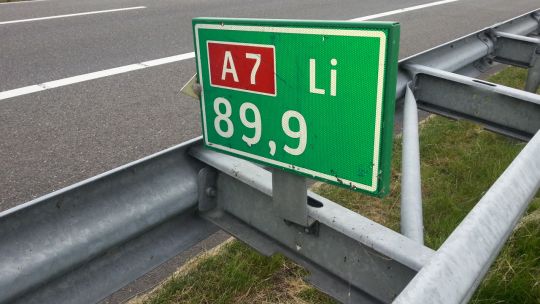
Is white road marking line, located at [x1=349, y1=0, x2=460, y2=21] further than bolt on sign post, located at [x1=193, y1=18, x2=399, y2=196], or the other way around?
white road marking line, located at [x1=349, y1=0, x2=460, y2=21]

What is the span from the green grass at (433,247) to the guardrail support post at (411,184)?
69 cm

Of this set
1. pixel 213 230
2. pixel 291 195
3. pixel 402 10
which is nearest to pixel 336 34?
pixel 291 195

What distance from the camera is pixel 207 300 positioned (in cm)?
224

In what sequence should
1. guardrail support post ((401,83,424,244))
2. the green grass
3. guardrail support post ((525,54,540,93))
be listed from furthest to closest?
guardrail support post ((525,54,540,93)) < the green grass < guardrail support post ((401,83,424,244))

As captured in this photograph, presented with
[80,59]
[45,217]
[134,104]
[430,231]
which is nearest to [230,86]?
[45,217]

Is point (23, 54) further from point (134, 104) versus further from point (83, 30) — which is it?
point (134, 104)

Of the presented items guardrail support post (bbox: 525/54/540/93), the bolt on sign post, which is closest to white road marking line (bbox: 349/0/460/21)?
guardrail support post (bbox: 525/54/540/93)

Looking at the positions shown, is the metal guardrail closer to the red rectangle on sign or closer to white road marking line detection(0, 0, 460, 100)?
the red rectangle on sign

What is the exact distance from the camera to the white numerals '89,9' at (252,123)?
128 cm

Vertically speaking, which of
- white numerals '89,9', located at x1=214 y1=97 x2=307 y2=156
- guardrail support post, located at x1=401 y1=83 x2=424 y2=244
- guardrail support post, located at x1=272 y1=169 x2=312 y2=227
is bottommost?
guardrail support post, located at x1=401 y1=83 x2=424 y2=244

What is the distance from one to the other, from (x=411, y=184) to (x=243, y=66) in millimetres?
879

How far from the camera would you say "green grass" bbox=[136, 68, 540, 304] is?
2291mm

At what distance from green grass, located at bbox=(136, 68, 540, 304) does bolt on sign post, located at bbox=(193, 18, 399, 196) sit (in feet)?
3.48

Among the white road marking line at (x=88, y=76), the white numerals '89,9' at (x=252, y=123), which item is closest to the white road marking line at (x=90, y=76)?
the white road marking line at (x=88, y=76)
